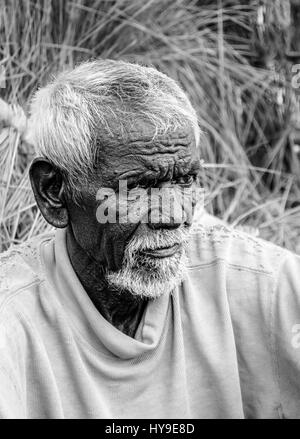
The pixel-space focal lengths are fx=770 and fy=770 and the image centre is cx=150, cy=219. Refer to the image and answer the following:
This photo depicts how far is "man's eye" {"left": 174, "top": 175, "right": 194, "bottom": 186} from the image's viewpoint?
209 cm

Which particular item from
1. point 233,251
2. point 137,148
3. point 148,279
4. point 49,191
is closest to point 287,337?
point 233,251

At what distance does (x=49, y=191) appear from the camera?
2221 millimetres

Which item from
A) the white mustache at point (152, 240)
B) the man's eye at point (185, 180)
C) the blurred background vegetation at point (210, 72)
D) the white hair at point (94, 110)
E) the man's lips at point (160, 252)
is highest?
the blurred background vegetation at point (210, 72)

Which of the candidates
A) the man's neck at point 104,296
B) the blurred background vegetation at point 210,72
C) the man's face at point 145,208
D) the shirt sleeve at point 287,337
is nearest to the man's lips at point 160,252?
the man's face at point 145,208

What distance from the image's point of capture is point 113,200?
2068 mm

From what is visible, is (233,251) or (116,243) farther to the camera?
(233,251)

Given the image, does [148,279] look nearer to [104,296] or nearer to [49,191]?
[104,296]

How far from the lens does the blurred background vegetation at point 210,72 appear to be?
11.0 ft

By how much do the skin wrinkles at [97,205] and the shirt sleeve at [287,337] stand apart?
375 mm

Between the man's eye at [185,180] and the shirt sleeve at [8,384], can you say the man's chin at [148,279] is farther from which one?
the shirt sleeve at [8,384]

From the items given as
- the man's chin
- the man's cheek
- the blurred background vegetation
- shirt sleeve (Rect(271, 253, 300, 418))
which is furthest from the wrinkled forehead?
the blurred background vegetation

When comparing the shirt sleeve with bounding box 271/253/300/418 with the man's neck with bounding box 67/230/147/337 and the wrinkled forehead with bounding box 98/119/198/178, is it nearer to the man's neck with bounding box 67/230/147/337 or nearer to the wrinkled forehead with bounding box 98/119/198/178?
the man's neck with bounding box 67/230/147/337

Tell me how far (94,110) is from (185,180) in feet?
1.02
